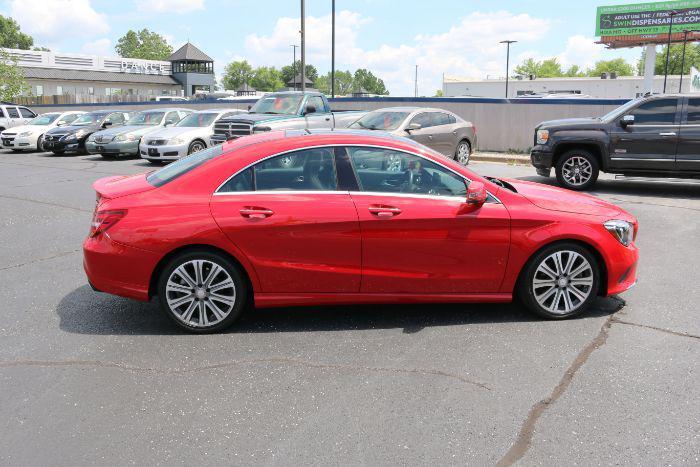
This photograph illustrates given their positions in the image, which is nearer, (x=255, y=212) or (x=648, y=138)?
(x=255, y=212)

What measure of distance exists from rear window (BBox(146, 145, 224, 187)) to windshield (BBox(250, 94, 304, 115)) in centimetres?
1167

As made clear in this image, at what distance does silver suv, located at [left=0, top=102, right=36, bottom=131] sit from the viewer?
88.0 feet

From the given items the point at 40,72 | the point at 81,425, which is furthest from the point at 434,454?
the point at 40,72

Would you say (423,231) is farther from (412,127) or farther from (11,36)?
(11,36)

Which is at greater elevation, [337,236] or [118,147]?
[118,147]

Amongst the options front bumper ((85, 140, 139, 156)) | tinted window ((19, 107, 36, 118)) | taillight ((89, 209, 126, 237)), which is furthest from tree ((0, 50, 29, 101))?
taillight ((89, 209, 126, 237))

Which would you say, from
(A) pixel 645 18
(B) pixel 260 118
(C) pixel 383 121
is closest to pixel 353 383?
(C) pixel 383 121

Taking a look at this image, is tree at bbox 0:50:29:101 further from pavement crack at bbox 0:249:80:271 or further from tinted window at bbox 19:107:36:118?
pavement crack at bbox 0:249:80:271

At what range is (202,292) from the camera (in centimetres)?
473

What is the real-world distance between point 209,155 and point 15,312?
6.94ft

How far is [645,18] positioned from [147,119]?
61149 mm

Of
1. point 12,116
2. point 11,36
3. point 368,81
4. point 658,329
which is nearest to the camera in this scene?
point 658,329

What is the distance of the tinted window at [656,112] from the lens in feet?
37.4

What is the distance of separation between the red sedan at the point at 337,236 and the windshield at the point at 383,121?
964 cm
